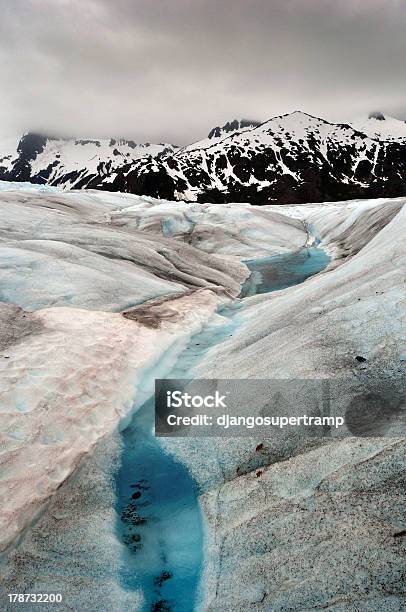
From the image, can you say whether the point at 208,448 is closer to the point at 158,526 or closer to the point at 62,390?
the point at 158,526

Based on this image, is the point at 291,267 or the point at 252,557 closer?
the point at 252,557

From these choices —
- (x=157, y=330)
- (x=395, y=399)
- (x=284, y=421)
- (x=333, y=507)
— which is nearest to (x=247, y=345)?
(x=157, y=330)

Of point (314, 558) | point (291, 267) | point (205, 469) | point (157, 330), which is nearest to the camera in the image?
point (314, 558)

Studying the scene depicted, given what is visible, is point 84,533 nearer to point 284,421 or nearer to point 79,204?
point 284,421

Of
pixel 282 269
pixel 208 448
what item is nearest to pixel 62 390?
pixel 208 448

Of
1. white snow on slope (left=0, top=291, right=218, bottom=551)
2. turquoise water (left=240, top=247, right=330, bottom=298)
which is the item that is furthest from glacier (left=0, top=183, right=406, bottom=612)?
turquoise water (left=240, top=247, right=330, bottom=298)

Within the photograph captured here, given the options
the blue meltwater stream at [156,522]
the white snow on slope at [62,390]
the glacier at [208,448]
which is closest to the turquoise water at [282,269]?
the glacier at [208,448]

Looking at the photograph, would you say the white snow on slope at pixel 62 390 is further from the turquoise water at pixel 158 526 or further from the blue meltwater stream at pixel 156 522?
the turquoise water at pixel 158 526

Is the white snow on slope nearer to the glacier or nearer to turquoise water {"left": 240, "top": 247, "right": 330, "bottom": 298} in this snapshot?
the glacier
